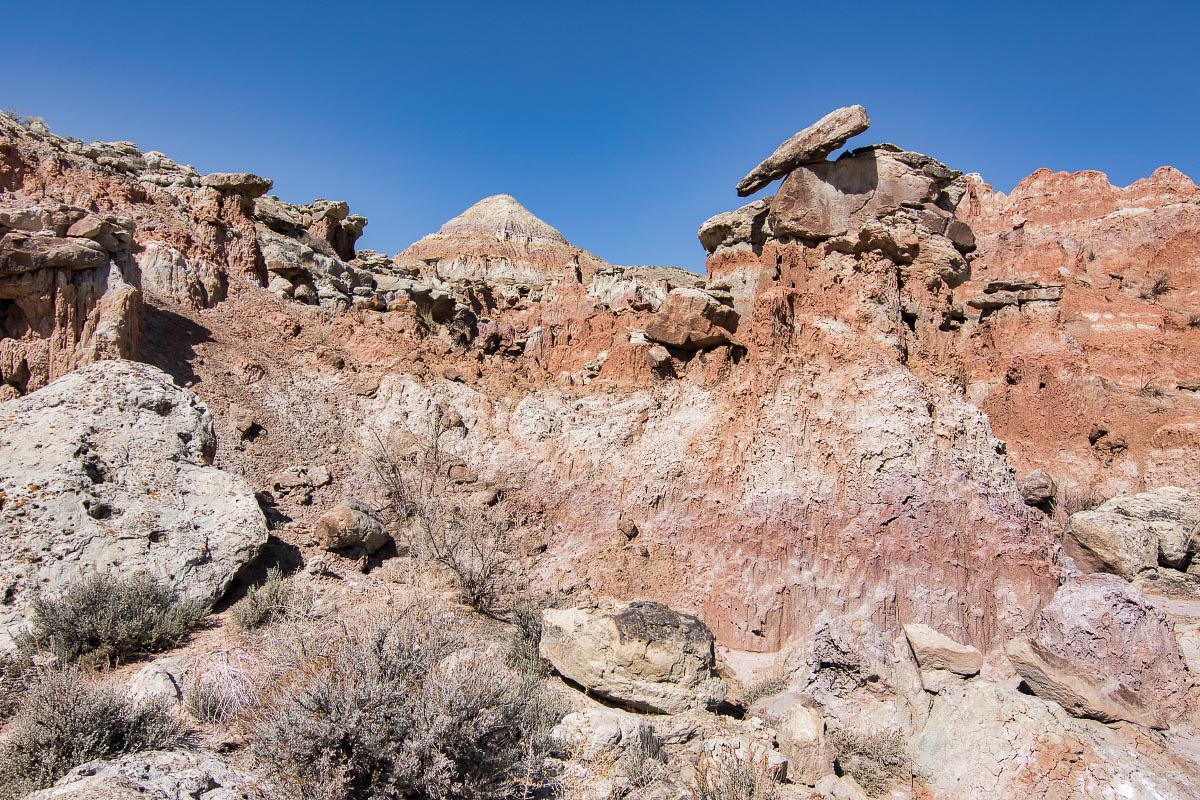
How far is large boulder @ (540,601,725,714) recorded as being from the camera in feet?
22.6

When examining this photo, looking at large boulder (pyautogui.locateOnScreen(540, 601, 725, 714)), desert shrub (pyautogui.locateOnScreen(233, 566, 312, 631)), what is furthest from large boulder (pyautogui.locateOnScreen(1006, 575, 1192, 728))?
desert shrub (pyautogui.locateOnScreen(233, 566, 312, 631))

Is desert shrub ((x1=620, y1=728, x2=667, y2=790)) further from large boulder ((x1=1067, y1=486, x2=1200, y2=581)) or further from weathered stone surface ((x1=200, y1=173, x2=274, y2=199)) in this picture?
weathered stone surface ((x1=200, y1=173, x2=274, y2=199))

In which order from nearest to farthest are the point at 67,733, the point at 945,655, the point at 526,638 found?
the point at 67,733
the point at 945,655
the point at 526,638

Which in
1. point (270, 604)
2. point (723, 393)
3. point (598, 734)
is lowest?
point (598, 734)

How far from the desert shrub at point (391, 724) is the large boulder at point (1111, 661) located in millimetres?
5459

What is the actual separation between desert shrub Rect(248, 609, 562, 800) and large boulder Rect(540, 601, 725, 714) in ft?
4.19

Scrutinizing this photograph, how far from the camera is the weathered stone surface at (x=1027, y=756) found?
534cm

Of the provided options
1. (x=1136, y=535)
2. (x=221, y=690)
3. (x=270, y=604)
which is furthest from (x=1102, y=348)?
(x=221, y=690)

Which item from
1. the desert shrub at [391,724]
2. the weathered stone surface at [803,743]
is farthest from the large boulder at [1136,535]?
the desert shrub at [391,724]

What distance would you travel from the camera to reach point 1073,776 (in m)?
5.43

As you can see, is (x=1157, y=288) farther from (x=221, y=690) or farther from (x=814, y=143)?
(x=221, y=690)

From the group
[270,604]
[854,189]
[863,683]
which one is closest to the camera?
[863,683]

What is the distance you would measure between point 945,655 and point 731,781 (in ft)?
11.5

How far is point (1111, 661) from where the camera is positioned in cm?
693
